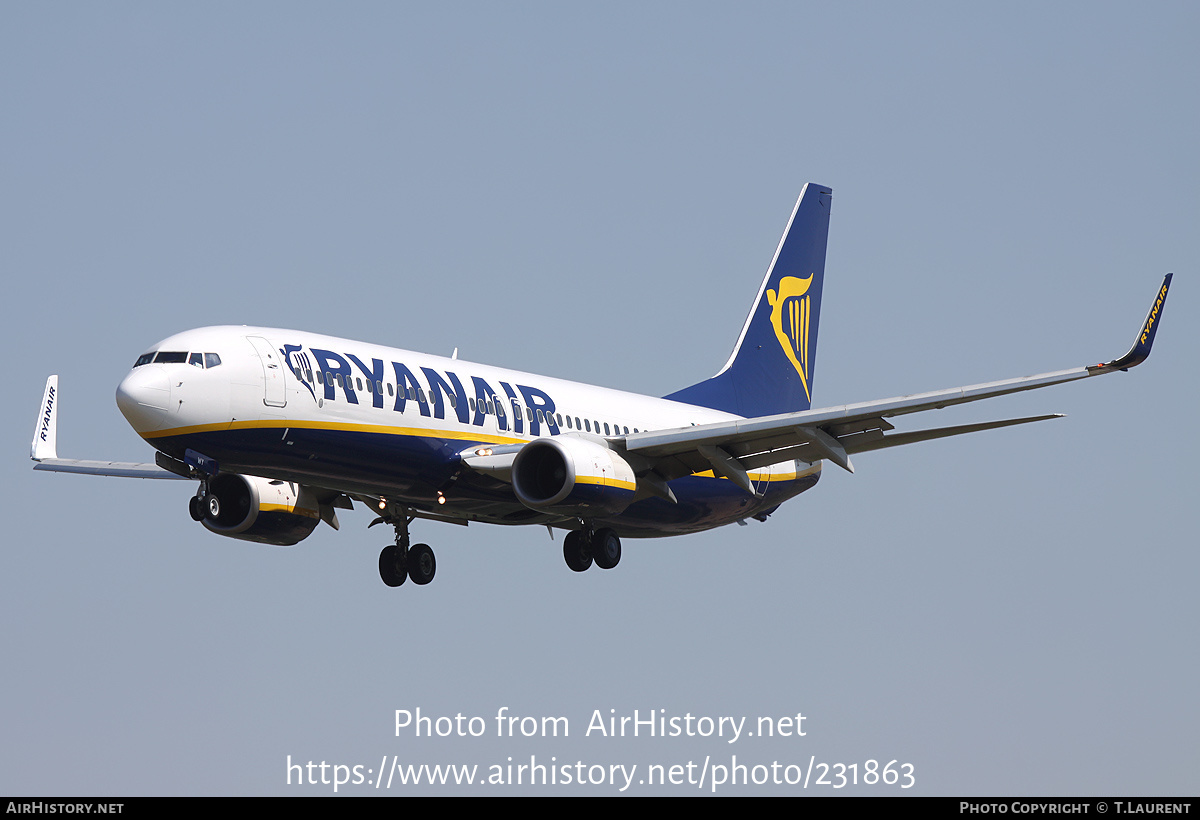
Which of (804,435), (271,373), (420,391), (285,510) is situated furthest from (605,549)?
(271,373)

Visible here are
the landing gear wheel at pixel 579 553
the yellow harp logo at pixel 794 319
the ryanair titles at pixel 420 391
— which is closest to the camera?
the ryanair titles at pixel 420 391

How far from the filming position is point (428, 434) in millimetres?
33688

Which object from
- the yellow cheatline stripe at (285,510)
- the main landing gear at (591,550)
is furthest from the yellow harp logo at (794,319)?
the yellow cheatline stripe at (285,510)

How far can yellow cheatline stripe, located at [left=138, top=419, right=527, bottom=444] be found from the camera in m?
30.3

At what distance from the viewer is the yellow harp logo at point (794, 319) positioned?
164ft

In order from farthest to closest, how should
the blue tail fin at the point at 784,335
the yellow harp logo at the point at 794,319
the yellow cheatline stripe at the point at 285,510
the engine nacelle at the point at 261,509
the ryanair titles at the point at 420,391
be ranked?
the yellow harp logo at the point at 794,319, the blue tail fin at the point at 784,335, the yellow cheatline stripe at the point at 285,510, the engine nacelle at the point at 261,509, the ryanair titles at the point at 420,391

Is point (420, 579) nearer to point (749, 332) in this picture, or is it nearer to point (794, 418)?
point (794, 418)

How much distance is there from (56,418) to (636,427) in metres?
15.4

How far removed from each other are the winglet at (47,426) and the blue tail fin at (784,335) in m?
17.2

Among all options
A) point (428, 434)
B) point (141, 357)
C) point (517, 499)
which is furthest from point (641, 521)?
point (141, 357)

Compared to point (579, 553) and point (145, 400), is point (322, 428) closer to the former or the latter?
point (145, 400)

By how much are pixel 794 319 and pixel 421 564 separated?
680 inches

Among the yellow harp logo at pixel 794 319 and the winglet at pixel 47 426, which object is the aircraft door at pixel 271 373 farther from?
the yellow harp logo at pixel 794 319

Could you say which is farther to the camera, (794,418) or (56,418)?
(56,418)
